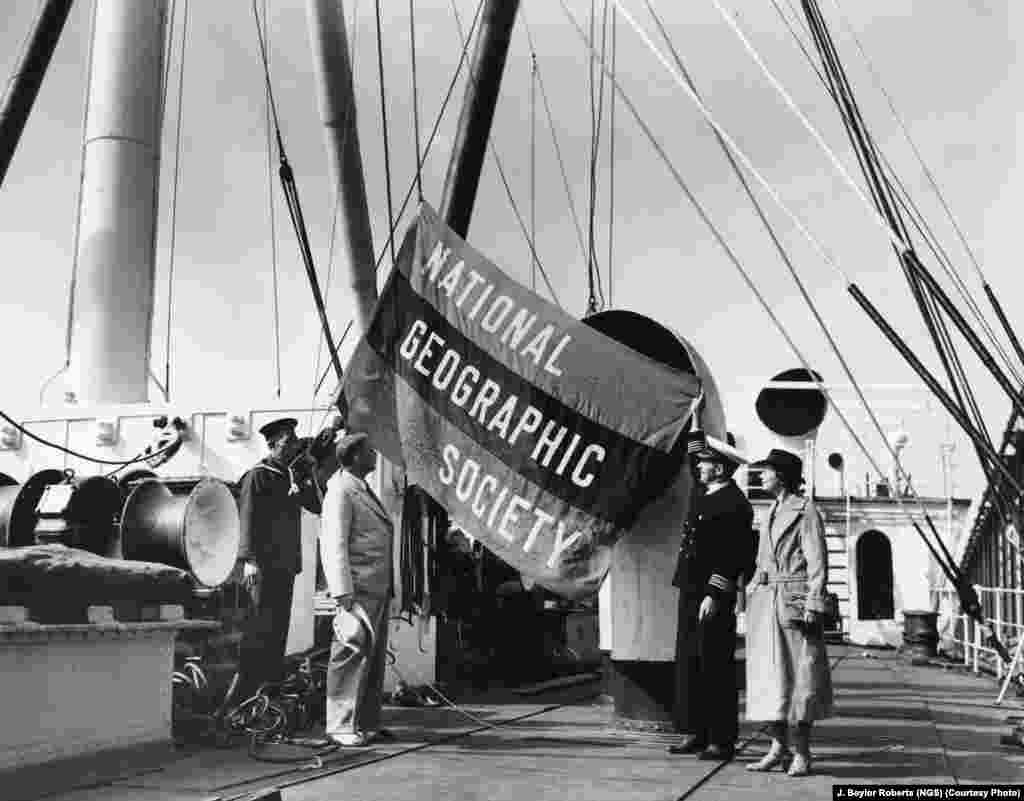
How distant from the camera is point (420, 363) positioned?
7.00 meters

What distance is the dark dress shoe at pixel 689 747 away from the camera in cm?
635

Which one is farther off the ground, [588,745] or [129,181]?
[129,181]

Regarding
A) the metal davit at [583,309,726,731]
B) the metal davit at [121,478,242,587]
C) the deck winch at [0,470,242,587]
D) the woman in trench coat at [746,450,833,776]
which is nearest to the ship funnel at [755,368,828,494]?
the metal davit at [583,309,726,731]

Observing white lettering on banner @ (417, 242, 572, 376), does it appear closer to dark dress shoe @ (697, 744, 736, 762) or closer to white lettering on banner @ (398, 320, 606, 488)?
white lettering on banner @ (398, 320, 606, 488)

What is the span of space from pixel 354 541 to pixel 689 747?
238 cm

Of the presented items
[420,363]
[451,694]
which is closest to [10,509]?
[420,363]

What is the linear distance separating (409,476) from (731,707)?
7.88 feet

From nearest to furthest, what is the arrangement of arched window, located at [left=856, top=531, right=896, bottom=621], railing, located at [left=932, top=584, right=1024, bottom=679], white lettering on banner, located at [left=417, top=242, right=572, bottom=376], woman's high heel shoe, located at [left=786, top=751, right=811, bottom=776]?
woman's high heel shoe, located at [left=786, top=751, right=811, bottom=776]
white lettering on banner, located at [left=417, top=242, right=572, bottom=376]
railing, located at [left=932, top=584, right=1024, bottom=679]
arched window, located at [left=856, top=531, right=896, bottom=621]

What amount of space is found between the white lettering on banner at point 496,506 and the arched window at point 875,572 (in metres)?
17.8

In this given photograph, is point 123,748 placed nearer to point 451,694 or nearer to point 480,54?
point 451,694

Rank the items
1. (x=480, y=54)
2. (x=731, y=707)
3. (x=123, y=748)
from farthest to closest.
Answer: (x=480, y=54) → (x=731, y=707) → (x=123, y=748)

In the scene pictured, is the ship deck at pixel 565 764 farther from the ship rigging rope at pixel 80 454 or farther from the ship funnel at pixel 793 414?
the ship funnel at pixel 793 414

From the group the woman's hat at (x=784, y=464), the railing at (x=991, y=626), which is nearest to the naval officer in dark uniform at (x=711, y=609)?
the woman's hat at (x=784, y=464)

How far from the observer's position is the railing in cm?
1189
